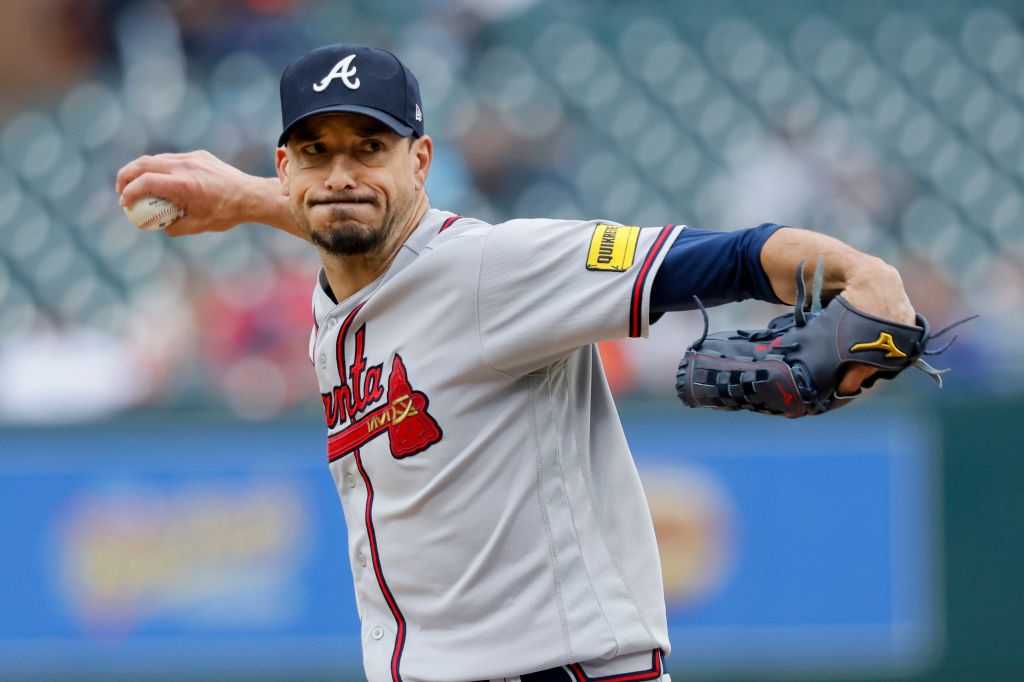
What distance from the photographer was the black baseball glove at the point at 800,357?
190 centimetres

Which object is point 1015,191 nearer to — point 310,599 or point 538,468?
point 310,599

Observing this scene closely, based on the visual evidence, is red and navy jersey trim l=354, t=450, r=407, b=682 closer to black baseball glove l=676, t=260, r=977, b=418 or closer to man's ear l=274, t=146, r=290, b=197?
man's ear l=274, t=146, r=290, b=197

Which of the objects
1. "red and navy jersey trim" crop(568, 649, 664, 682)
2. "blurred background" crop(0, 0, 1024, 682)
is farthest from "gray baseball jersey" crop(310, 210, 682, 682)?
"blurred background" crop(0, 0, 1024, 682)

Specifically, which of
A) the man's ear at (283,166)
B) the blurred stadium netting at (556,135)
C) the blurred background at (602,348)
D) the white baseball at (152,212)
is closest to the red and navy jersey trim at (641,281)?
the man's ear at (283,166)

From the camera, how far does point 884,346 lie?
1.90 metres

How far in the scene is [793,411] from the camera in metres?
1.99

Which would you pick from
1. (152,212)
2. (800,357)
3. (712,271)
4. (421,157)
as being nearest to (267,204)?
(152,212)

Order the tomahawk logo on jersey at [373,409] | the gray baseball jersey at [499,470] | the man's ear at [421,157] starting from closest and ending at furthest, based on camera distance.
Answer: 1. the gray baseball jersey at [499,470]
2. the tomahawk logo on jersey at [373,409]
3. the man's ear at [421,157]

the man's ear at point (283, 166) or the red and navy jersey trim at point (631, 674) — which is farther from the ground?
the man's ear at point (283, 166)

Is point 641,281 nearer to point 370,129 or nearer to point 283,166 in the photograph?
point 370,129

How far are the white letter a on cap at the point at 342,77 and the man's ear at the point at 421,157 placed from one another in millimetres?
192

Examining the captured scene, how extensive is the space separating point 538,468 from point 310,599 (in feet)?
10.5

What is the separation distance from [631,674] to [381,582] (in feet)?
1.57

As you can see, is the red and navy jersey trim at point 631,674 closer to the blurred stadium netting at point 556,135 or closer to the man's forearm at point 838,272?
the man's forearm at point 838,272
